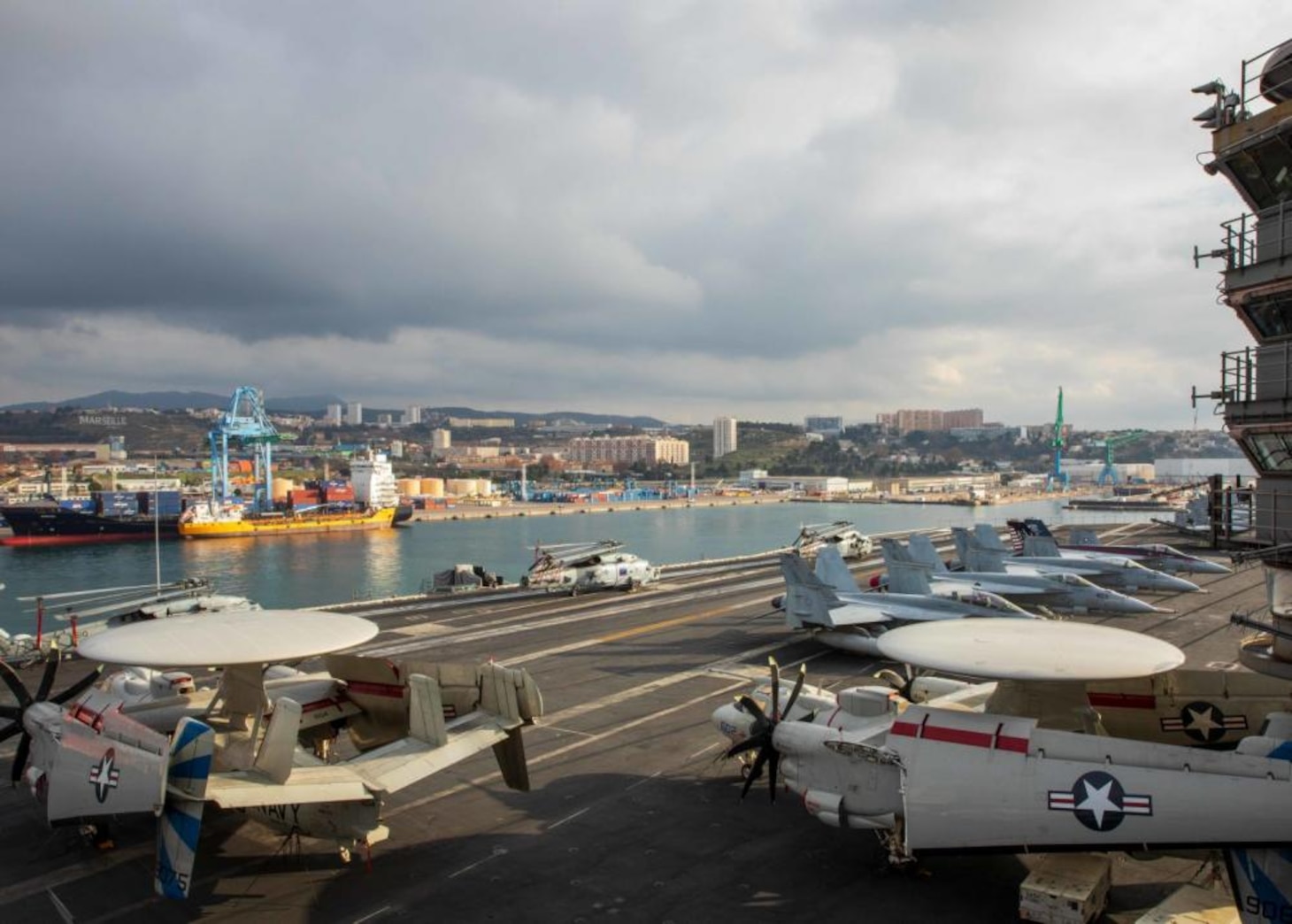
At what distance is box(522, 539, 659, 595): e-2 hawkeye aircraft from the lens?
2056 inches

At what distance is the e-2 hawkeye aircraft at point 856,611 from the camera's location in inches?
1335

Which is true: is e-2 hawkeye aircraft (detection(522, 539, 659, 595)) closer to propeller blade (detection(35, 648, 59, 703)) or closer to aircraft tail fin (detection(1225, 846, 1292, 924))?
propeller blade (detection(35, 648, 59, 703))

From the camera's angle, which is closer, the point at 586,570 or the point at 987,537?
the point at 987,537

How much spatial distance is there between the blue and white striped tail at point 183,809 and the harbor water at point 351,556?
49.7m

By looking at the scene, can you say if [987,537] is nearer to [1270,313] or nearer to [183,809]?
[1270,313]

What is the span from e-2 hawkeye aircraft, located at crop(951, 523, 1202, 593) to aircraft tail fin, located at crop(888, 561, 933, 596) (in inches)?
425

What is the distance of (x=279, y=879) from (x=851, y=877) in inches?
429

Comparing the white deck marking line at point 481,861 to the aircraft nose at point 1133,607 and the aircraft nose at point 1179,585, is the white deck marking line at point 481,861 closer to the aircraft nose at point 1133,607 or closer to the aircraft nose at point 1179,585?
the aircraft nose at point 1133,607

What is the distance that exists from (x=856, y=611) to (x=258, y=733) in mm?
25017

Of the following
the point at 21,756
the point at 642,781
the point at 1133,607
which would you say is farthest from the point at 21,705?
the point at 1133,607

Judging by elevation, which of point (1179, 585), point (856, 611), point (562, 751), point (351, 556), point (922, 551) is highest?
point (922, 551)

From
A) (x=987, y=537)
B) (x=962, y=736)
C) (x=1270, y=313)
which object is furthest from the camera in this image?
(x=987, y=537)

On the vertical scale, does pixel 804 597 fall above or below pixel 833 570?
below

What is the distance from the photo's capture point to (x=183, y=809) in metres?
13.4
